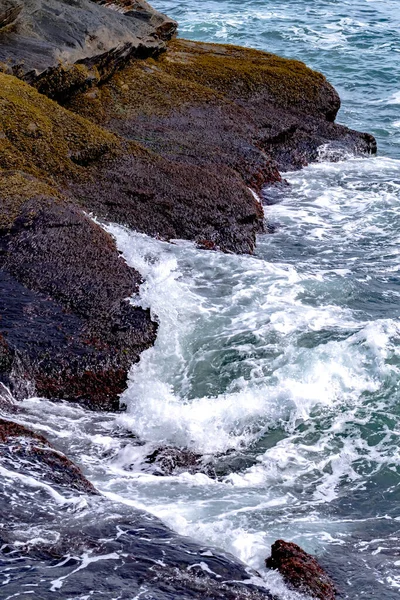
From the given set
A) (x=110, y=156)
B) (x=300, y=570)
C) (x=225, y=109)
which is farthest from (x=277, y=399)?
(x=225, y=109)

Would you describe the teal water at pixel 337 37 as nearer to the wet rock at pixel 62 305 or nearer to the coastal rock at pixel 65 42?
the coastal rock at pixel 65 42

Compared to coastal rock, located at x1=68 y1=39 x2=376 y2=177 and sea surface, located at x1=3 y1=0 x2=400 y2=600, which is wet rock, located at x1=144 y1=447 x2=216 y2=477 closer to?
sea surface, located at x1=3 y1=0 x2=400 y2=600

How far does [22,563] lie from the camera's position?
16.0 ft

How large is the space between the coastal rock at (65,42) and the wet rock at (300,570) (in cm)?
822

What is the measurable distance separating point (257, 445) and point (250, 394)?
648mm

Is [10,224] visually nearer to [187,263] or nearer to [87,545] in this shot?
[187,263]

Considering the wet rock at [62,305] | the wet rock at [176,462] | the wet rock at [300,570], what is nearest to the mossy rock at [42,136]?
the wet rock at [62,305]

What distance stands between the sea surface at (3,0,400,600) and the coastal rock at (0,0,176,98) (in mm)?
3264

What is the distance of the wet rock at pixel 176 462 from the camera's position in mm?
6863

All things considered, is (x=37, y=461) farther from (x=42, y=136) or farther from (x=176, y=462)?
(x=42, y=136)

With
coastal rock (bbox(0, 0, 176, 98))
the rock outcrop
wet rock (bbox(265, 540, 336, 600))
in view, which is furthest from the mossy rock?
wet rock (bbox(265, 540, 336, 600))

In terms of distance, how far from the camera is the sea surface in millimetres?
6191

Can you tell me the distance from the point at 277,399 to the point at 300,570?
2.66 m

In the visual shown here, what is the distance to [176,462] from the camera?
274 inches
